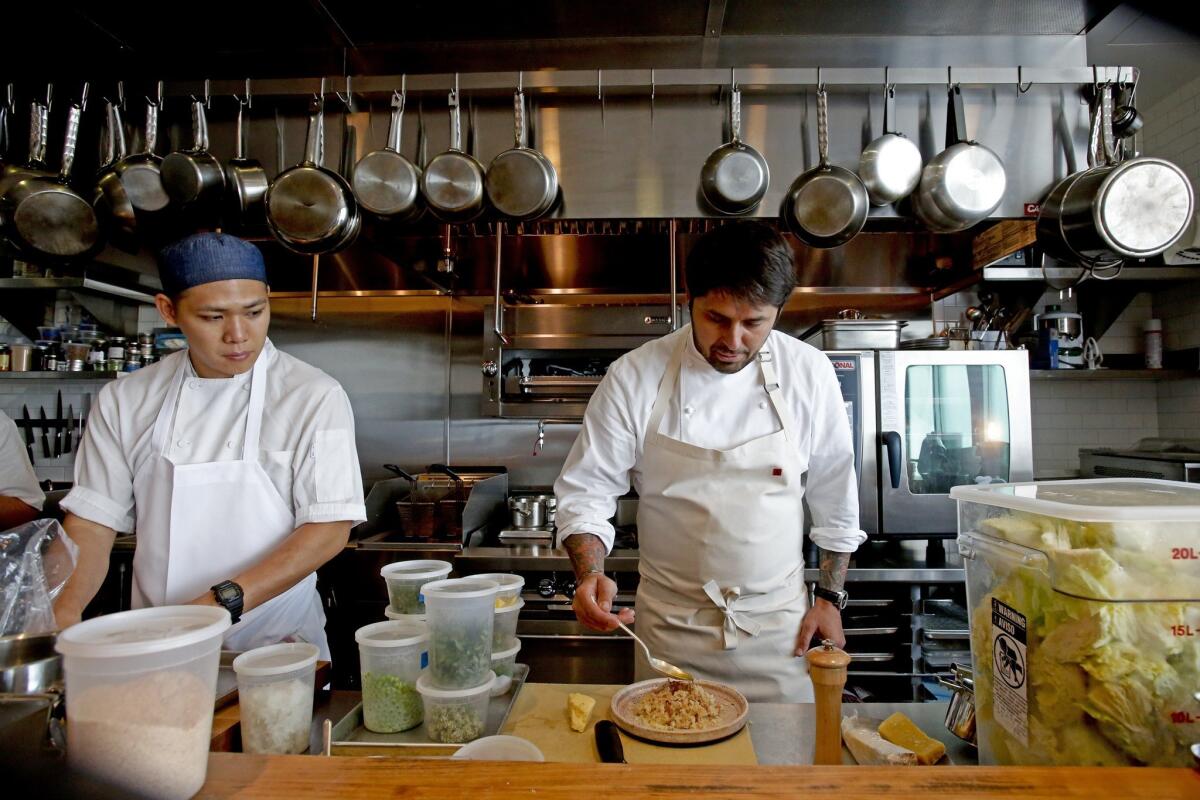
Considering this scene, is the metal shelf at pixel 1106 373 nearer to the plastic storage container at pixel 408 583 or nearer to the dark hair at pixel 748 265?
the dark hair at pixel 748 265

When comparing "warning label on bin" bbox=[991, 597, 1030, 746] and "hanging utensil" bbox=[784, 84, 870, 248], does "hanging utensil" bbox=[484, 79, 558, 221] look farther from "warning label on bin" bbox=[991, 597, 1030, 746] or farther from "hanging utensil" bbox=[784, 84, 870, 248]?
"warning label on bin" bbox=[991, 597, 1030, 746]

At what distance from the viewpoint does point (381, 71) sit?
3508mm

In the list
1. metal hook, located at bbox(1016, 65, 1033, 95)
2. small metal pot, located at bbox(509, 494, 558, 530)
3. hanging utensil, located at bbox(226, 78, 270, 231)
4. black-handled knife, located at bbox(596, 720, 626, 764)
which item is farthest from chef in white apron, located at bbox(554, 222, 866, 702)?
hanging utensil, located at bbox(226, 78, 270, 231)

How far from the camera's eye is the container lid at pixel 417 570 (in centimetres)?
137

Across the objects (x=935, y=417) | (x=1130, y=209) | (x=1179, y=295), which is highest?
(x=1130, y=209)

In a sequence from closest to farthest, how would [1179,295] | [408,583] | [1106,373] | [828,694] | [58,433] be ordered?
[828,694] → [408,583] → [1106,373] → [1179,295] → [58,433]

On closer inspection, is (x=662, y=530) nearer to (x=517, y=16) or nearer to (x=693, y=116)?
(x=693, y=116)

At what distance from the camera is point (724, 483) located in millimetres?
1959

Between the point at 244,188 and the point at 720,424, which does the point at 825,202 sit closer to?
the point at 720,424

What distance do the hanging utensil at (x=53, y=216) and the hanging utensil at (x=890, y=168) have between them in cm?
371

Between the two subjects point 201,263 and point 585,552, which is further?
point 585,552

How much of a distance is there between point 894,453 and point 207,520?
112 inches

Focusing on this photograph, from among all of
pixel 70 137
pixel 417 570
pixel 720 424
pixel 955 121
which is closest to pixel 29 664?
pixel 417 570

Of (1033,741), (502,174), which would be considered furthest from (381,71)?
(1033,741)
